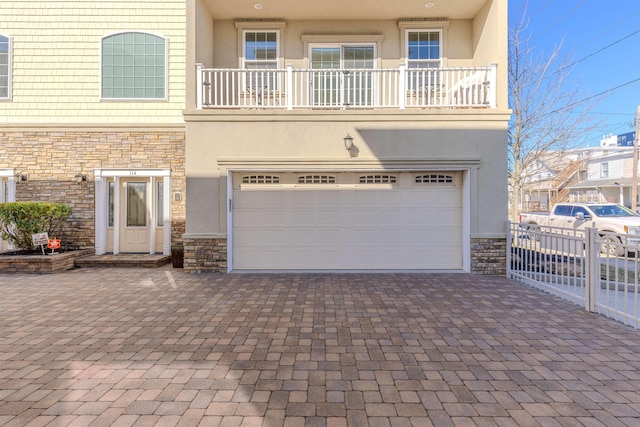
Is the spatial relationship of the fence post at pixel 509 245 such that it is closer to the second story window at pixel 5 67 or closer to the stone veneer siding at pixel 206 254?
the stone veneer siding at pixel 206 254

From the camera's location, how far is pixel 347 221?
7926 millimetres

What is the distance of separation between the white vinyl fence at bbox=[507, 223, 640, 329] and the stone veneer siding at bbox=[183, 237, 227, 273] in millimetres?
6292

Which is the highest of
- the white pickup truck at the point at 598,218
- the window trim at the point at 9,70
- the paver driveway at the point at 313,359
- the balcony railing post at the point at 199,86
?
the window trim at the point at 9,70

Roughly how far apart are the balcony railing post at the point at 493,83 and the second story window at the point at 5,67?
→ 12.2 metres

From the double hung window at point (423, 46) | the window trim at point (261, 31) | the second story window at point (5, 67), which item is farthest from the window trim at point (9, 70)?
the double hung window at point (423, 46)

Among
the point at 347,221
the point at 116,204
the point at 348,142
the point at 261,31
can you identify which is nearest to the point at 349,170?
the point at 348,142

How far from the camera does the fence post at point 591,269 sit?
5098 mm

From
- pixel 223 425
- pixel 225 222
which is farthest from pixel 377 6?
pixel 223 425

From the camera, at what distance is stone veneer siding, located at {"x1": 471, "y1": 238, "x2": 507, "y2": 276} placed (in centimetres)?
759

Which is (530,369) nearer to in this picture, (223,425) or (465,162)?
(223,425)

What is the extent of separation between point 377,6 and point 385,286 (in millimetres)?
6828

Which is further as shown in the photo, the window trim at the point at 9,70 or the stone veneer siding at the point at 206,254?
the window trim at the point at 9,70

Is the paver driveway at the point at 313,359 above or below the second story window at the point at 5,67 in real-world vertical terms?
below

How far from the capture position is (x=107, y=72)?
9.20m
